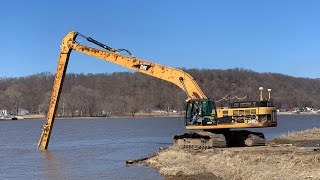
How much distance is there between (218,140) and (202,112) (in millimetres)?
2153

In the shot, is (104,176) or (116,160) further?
(116,160)

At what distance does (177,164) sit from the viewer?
949 inches

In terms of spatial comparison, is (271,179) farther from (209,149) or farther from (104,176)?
(209,149)

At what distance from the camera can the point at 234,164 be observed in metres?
21.2

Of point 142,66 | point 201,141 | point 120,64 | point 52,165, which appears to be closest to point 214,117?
point 201,141

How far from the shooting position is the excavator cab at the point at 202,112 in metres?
30.1

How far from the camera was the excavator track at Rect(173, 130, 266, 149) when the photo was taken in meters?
29.2

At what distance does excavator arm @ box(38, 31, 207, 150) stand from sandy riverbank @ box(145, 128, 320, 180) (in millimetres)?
4884

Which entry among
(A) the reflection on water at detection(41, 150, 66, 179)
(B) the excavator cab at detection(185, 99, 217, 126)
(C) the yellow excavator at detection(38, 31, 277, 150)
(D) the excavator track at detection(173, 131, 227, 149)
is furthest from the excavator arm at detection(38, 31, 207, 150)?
(D) the excavator track at detection(173, 131, 227, 149)

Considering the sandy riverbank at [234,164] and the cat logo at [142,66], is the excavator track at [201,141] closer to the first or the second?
the sandy riverbank at [234,164]

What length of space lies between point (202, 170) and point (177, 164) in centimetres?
272

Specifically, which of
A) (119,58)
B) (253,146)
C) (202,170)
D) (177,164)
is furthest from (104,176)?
(119,58)

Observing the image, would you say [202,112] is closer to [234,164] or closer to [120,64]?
[120,64]

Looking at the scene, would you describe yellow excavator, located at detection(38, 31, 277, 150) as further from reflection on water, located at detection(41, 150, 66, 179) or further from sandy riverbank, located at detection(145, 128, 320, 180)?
reflection on water, located at detection(41, 150, 66, 179)
